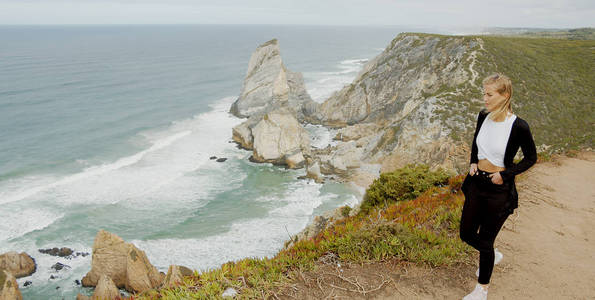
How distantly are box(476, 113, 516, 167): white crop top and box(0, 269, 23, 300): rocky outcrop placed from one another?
78.1ft

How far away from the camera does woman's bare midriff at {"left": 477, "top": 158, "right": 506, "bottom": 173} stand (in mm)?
3960

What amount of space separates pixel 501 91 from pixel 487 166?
0.87m

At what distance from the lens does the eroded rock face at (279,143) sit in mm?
38125

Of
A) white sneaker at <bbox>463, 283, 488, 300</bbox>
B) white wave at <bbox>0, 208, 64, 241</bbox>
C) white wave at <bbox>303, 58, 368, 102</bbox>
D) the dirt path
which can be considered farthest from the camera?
white wave at <bbox>303, 58, 368, 102</bbox>

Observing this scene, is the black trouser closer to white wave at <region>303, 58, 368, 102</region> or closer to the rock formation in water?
the rock formation in water

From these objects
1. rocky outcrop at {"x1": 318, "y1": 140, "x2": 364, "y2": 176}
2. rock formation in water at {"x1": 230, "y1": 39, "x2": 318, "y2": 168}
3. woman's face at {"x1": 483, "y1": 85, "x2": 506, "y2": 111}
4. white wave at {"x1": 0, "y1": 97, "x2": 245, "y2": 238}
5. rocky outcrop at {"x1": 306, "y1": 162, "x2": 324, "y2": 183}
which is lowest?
white wave at {"x1": 0, "y1": 97, "x2": 245, "y2": 238}

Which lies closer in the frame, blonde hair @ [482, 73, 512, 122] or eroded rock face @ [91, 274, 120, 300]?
blonde hair @ [482, 73, 512, 122]

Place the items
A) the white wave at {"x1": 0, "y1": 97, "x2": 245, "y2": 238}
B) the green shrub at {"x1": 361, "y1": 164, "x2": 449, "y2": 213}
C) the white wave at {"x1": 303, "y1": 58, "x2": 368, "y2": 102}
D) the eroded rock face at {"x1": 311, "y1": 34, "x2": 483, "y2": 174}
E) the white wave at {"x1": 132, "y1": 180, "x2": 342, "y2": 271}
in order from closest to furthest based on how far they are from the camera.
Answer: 1. the green shrub at {"x1": 361, "y1": 164, "x2": 449, "y2": 213}
2. the white wave at {"x1": 132, "y1": 180, "x2": 342, "y2": 271}
3. the white wave at {"x1": 0, "y1": 97, "x2": 245, "y2": 238}
4. the eroded rock face at {"x1": 311, "y1": 34, "x2": 483, "y2": 174}
5. the white wave at {"x1": 303, "y1": 58, "x2": 368, "y2": 102}

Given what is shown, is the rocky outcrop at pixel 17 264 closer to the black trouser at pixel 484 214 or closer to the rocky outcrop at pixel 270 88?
the black trouser at pixel 484 214

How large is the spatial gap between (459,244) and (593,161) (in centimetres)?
1214

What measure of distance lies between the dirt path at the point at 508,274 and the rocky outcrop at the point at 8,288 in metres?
20.9

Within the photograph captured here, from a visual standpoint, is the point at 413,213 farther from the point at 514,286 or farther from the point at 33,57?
the point at 33,57

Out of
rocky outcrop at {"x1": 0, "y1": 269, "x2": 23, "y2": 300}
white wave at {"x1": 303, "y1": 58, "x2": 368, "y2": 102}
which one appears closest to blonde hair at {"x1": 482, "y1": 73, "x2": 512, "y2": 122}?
rocky outcrop at {"x1": 0, "y1": 269, "x2": 23, "y2": 300}

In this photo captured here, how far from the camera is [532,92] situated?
3303 centimetres
